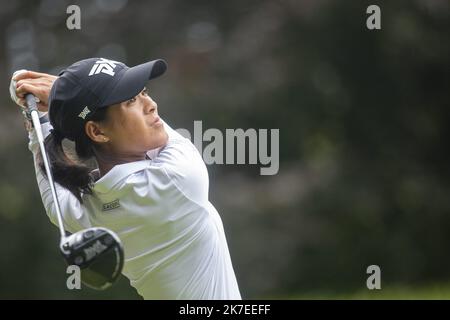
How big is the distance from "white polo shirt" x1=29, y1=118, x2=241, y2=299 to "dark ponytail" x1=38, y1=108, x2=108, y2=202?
0.04 m

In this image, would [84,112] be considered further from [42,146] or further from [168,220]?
[168,220]

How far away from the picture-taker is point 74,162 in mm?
3484

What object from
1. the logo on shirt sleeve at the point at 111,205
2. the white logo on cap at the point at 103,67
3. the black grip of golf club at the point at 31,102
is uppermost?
the white logo on cap at the point at 103,67

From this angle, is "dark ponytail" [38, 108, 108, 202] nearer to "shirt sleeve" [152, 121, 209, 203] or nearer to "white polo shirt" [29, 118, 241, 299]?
"white polo shirt" [29, 118, 241, 299]

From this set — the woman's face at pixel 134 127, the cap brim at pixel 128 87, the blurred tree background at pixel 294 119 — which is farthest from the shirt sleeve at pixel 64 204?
the blurred tree background at pixel 294 119

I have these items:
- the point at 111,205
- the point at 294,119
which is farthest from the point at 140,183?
the point at 294,119

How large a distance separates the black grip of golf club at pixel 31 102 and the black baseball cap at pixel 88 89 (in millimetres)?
206

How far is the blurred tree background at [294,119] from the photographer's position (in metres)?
10.0

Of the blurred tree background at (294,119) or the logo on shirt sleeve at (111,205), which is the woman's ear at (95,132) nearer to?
the logo on shirt sleeve at (111,205)

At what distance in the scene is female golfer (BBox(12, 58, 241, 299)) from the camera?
335cm

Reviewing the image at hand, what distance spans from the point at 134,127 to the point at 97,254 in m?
0.43

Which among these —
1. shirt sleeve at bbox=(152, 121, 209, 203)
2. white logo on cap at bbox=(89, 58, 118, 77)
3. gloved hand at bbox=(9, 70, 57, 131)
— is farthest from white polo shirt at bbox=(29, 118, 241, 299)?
gloved hand at bbox=(9, 70, 57, 131)

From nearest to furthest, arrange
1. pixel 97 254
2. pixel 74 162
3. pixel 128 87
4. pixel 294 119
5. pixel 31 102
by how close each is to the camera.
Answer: pixel 97 254, pixel 128 87, pixel 74 162, pixel 31 102, pixel 294 119
